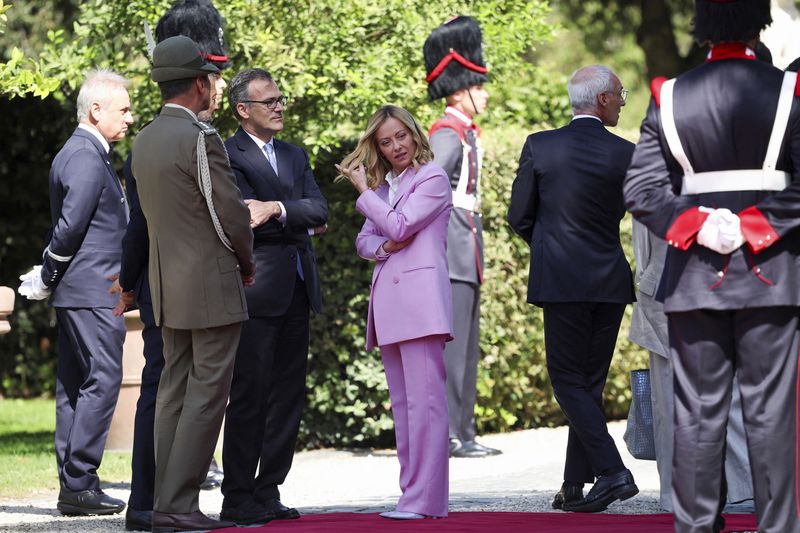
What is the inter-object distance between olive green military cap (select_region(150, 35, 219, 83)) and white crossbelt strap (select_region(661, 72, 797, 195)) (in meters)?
2.13

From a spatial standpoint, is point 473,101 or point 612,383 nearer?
point 473,101

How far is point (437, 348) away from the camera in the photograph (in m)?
6.74

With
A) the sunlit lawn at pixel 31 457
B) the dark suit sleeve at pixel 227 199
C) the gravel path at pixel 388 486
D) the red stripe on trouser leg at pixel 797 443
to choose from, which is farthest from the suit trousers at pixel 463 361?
the red stripe on trouser leg at pixel 797 443

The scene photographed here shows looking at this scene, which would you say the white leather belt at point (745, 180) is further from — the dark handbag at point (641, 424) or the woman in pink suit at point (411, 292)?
the dark handbag at point (641, 424)

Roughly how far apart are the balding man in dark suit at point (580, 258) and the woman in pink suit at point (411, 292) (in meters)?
0.53

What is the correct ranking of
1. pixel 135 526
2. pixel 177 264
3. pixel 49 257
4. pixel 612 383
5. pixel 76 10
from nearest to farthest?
1. pixel 177 264
2. pixel 135 526
3. pixel 49 257
4. pixel 612 383
5. pixel 76 10

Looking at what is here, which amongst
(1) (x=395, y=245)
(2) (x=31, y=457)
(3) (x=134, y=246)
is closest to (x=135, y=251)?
(3) (x=134, y=246)

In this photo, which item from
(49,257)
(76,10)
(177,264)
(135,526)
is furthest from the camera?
(76,10)

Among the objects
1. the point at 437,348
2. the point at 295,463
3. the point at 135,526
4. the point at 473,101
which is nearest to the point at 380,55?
the point at 473,101

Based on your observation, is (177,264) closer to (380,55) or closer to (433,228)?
(433,228)

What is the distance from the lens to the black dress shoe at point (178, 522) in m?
6.19

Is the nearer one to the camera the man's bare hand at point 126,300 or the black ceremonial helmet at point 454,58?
the man's bare hand at point 126,300

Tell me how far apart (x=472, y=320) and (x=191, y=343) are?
12.2 feet

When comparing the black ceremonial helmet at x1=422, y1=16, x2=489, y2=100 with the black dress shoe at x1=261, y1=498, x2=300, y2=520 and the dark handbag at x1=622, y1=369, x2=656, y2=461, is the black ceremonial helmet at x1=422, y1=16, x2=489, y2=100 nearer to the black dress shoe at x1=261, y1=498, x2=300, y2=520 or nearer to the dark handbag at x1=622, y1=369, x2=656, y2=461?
the dark handbag at x1=622, y1=369, x2=656, y2=461
